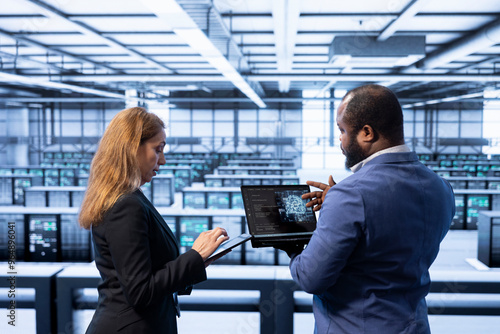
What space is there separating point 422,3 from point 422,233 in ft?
18.5

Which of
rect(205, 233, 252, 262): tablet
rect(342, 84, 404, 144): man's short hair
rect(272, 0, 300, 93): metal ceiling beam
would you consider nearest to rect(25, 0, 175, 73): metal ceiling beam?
rect(272, 0, 300, 93): metal ceiling beam

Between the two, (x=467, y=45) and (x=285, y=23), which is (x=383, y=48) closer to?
(x=467, y=45)

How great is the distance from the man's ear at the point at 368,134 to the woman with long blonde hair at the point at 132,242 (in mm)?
618

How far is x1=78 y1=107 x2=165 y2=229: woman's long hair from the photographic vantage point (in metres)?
1.41

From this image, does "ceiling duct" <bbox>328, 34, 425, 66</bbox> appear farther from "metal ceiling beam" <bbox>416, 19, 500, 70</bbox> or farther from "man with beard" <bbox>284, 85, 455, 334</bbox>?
→ "man with beard" <bbox>284, 85, 455, 334</bbox>

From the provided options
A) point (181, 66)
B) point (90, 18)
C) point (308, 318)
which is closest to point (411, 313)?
point (308, 318)

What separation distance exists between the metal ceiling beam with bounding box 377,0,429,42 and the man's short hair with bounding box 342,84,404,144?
5381mm

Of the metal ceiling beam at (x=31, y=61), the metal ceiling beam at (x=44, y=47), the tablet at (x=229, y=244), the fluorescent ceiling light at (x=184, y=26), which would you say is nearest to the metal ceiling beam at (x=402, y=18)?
the fluorescent ceiling light at (x=184, y=26)

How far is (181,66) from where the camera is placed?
1377cm

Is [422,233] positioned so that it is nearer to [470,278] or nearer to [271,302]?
[470,278]

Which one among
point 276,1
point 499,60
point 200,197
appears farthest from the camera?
point 499,60

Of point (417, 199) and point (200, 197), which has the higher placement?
point (417, 199)

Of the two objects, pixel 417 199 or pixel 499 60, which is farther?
pixel 499 60

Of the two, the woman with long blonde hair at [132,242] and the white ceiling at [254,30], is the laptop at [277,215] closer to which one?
the woman with long blonde hair at [132,242]
